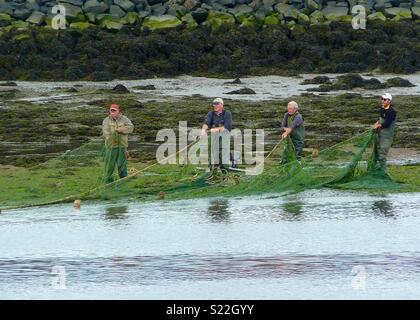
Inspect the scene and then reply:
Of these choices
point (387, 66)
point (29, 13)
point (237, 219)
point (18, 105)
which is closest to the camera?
point (237, 219)

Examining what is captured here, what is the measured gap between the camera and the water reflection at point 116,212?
26047 mm

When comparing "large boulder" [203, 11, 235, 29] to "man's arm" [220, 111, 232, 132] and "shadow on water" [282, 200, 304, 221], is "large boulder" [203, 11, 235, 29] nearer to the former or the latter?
"man's arm" [220, 111, 232, 132]

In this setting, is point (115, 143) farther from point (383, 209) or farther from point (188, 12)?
point (188, 12)

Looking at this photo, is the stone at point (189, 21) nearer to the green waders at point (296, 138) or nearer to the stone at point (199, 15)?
the stone at point (199, 15)

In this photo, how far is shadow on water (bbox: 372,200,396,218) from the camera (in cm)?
2610

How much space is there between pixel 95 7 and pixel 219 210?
29.0 metres

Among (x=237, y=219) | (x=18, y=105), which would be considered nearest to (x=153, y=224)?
(x=237, y=219)

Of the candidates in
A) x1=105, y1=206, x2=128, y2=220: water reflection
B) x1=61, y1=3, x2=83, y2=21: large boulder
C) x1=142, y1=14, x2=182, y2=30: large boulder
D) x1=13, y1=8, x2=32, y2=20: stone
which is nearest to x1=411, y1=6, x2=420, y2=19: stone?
x1=142, y1=14, x2=182, y2=30: large boulder

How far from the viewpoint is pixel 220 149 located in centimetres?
2780

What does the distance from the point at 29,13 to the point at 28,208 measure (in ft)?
94.8

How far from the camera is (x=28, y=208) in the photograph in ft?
87.0

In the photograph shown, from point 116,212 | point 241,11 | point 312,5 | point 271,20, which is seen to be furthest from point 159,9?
point 116,212

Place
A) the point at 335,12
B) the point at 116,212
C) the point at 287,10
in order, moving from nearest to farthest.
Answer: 1. the point at 116,212
2. the point at 287,10
3. the point at 335,12
